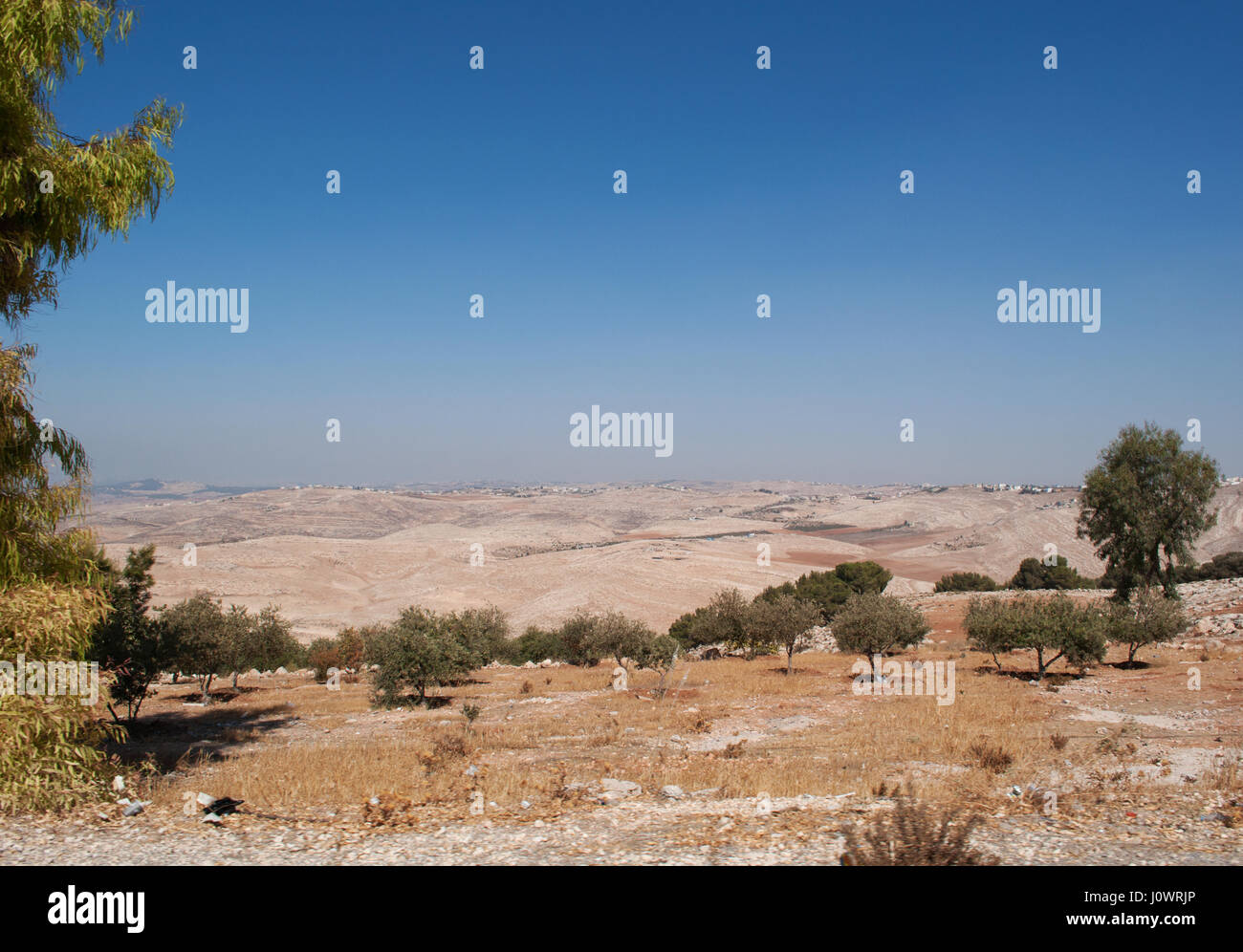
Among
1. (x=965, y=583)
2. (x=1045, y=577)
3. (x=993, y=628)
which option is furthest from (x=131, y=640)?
(x=1045, y=577)

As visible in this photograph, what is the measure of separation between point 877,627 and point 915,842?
26913 mm

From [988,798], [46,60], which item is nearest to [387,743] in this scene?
[988,798]

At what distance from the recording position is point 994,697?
23203 mm

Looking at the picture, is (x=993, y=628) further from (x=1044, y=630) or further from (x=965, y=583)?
(x=965, y=583)

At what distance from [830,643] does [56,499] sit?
46130mm

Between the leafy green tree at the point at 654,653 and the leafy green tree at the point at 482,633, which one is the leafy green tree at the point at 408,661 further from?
the leafy green tree at the point at 654,653

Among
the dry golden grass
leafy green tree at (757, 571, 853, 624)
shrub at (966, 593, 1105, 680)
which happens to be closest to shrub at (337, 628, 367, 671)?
the dry golden grass

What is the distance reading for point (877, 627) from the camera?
3303cm

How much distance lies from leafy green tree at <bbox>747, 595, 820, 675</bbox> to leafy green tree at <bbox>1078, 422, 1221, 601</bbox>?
67.0ft

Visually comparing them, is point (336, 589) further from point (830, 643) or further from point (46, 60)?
point (46, 60)

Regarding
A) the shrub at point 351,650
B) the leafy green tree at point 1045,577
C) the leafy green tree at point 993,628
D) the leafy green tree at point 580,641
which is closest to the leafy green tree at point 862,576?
the leafy green tree at point 1045,577

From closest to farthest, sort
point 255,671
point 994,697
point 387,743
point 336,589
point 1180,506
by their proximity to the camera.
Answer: point 387,743 → point 994,697 → point 1180,506 → point 255,671 → point 336,589
